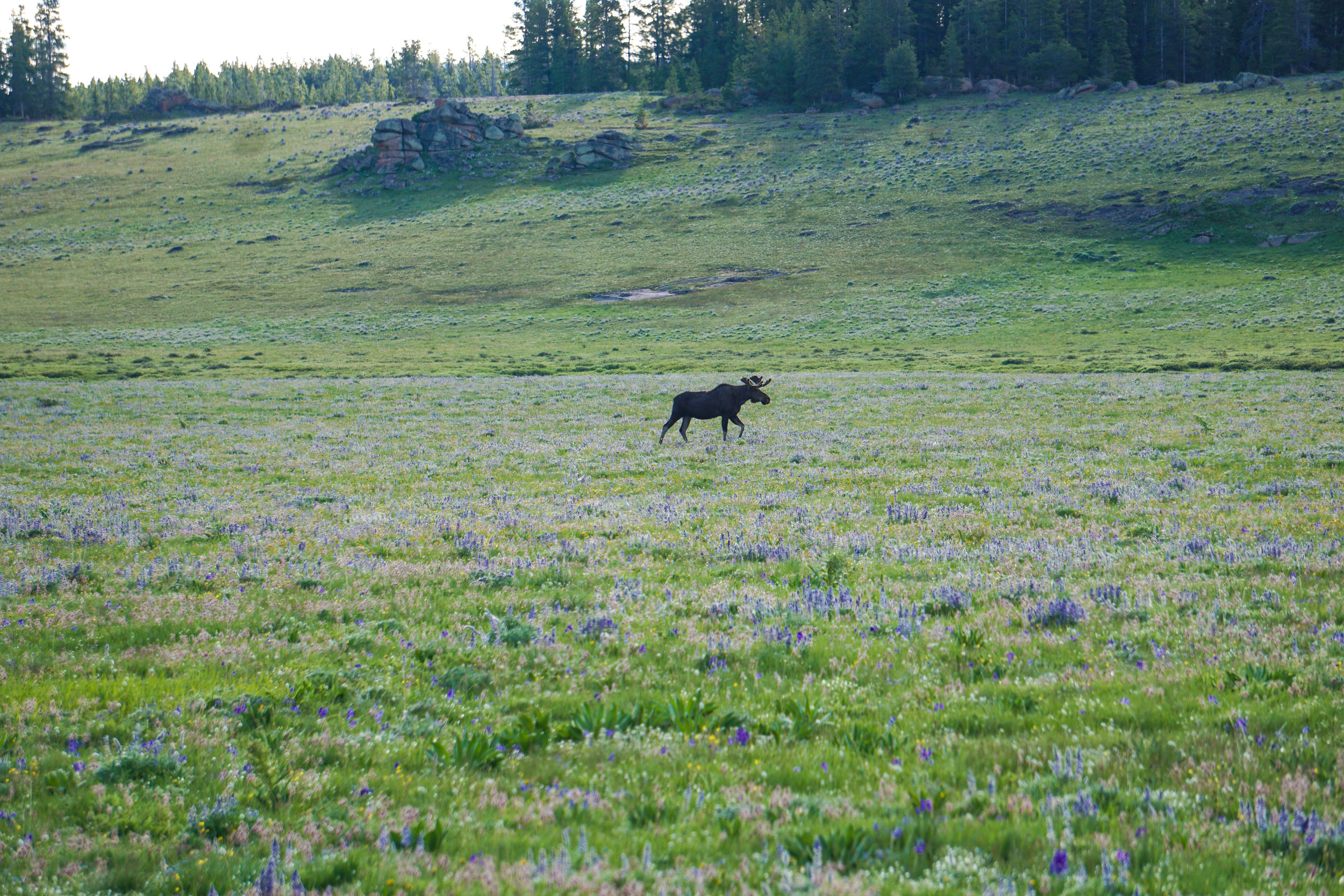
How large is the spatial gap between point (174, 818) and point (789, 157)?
146m

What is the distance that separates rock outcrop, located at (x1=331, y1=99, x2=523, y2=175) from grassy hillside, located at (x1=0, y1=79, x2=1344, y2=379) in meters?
5.60

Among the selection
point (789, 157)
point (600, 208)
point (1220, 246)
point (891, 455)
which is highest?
point (789, 157)

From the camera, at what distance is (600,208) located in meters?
128

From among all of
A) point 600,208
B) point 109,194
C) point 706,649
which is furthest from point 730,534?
point 109,194

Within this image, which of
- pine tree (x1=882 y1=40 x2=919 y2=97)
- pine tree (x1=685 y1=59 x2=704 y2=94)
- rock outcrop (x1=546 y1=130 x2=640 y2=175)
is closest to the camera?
rock outcrop (x1=546 y1=130 x2=640 y2=175)

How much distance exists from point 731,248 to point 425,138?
83.4 meters

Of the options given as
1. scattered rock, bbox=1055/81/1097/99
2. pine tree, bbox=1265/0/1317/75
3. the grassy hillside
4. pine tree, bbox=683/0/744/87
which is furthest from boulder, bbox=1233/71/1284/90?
pine tree, bbox=683/0/744/87

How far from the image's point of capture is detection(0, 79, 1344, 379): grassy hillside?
2493 inches

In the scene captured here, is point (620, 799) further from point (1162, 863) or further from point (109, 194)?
point (109, 194)

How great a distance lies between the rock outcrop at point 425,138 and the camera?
15312 cm

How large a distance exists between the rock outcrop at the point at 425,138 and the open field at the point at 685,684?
15212cm

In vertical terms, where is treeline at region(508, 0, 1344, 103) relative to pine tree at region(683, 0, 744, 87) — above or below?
below

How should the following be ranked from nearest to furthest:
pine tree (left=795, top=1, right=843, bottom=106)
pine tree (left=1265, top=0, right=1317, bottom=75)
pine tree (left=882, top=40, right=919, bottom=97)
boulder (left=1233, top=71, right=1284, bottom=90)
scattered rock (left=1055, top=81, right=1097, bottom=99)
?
boulder (left=1233, top=71, right=1284, bottom=90) < pine tree (left=1265, top=0, right=1317, bottom=75) < scattered rock (left=1055, top=81, right=1097, bottom=99) < pine tree (left=882, top=40, right=919, bottom=97) < pine tree (left=795, top=1, right=843, bottom=106)

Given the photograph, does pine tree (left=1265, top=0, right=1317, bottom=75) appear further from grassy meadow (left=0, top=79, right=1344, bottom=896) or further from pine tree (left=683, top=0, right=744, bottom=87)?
grassy meadow (left=0, top=79, right=1344, bottom=896)
